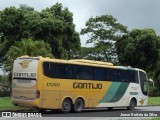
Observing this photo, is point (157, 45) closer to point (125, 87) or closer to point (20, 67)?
point (125, 87)

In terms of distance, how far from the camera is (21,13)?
4469cm

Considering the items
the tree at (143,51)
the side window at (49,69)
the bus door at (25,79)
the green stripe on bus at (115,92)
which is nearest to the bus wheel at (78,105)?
the green stripe on bus at (115,92)

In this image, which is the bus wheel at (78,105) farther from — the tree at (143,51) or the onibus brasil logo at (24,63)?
the tree at (143,51)

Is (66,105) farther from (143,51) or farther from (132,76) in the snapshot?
(143,51)

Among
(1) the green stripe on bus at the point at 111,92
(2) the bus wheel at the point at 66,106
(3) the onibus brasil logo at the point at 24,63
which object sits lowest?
(2) the bus wheel at the point at 66,106

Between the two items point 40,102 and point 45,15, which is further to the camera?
point 45,15

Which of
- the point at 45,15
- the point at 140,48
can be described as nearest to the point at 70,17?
the point at 45,15

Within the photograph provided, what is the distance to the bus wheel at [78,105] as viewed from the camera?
26.5m

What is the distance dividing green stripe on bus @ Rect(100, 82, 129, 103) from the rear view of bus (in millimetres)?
6488

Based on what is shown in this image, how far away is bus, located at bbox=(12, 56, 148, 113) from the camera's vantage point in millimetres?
24406

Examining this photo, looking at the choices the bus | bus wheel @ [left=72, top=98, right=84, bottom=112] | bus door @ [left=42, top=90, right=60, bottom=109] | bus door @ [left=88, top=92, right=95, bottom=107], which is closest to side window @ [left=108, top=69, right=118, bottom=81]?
the bus

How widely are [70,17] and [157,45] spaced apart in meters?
15.5

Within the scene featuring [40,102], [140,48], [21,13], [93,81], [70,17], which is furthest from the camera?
[140,48]

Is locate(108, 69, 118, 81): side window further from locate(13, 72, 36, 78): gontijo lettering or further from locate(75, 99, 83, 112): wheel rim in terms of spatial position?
locate(13, 72, 36, 78): gontijo lettering
